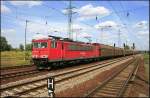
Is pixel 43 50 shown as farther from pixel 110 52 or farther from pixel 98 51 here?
pixel 110 52

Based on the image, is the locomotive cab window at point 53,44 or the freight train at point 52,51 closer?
the freight train at point 52,51

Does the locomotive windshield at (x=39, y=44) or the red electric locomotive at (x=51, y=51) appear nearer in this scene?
the red electric locomotive at (x=51, y=51)

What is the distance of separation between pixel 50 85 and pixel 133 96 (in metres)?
5.05

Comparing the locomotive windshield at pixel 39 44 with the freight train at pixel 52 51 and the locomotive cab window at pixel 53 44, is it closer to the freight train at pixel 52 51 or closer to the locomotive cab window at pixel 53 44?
the freight train at pixel 52 51

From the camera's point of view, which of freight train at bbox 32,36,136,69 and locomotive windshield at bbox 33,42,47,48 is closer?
freight train at bbox 32,36,136,69

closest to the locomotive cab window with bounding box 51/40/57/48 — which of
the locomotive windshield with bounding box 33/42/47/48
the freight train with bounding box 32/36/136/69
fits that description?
the freight train with bounding box 32/36/136/69

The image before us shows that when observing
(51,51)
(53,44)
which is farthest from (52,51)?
(53,44)

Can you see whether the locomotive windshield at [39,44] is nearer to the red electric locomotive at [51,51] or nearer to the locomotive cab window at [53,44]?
the red electric locomotive at [51,51]

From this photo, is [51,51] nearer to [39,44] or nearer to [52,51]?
[52,51]

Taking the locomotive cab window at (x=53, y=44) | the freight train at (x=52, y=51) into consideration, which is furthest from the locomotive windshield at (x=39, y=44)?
the locomotive cab window at (x=53, y=44)

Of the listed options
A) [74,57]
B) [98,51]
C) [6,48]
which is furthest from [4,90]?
[6,48]

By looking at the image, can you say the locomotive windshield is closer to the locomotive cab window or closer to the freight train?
the freight train

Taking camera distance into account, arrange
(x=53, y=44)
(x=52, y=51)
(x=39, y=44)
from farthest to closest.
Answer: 1. (x=39, y=44)
2. (x=53, y=44)
3. (x=52, y=51)

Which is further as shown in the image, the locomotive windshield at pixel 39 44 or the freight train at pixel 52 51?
the locomotive windshield at pixel 39 44
